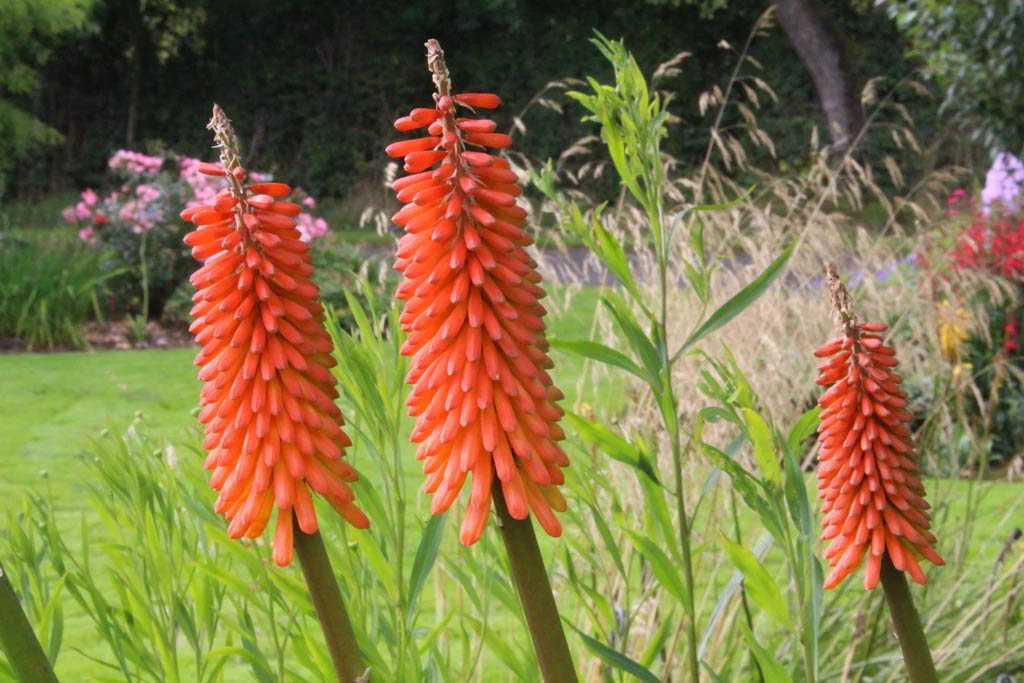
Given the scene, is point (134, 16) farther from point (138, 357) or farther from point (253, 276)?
point (253, 276)

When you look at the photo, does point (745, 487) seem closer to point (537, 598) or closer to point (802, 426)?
point (802, 426)

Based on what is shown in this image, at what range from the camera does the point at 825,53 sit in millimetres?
18406

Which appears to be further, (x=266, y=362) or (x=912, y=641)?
(x=912, y=641)

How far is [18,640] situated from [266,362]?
0.30 meters

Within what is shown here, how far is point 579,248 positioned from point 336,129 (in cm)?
624

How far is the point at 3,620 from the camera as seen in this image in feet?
3.27

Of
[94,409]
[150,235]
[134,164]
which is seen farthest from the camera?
[134,164]

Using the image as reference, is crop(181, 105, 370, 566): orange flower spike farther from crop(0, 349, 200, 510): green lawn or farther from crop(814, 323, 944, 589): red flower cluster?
crop(0, 349, 200, 510): green lawn

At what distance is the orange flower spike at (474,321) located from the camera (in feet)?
3.38

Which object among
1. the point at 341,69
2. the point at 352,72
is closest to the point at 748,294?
the point at 352,72

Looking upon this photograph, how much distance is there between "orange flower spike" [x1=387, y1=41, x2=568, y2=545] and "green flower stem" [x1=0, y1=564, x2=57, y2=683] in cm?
35

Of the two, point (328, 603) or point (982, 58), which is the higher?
point (982, 58)

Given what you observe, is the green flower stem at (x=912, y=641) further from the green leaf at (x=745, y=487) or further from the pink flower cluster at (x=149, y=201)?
the pink flower cluster at (x=149, y=201)

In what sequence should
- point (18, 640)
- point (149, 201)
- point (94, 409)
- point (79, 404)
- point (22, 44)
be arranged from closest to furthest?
point (18, 640), point (94, 409), point (79, 404), point (149, 201), point (22, 44)
